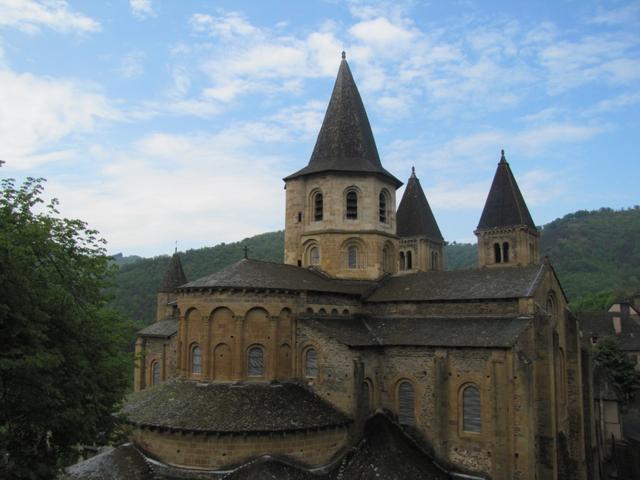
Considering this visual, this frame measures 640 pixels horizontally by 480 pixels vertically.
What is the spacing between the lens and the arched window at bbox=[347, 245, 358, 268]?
31.4 meters

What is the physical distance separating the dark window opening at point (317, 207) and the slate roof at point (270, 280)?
380cm

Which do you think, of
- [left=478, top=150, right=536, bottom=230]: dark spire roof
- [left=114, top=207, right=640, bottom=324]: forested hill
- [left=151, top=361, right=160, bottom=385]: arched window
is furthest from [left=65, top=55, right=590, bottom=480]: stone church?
[left=114, top=207, right=640, bottom=324]: forested hill

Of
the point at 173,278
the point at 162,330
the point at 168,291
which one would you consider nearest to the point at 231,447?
the point at 162,330

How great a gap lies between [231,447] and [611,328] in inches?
2162

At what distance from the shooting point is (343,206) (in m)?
31.6

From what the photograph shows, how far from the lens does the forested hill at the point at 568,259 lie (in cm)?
8819

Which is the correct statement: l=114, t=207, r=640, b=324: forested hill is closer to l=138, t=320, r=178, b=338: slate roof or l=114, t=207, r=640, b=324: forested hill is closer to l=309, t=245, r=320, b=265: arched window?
l=138, t=320, r=178, b=338: slate roof

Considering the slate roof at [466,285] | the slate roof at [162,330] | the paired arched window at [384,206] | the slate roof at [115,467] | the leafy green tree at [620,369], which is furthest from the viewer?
the leafy green tree at [620,369]

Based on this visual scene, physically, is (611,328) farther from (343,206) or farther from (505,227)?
(343,206)

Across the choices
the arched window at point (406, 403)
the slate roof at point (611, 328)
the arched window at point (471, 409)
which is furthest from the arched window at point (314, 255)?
the slate roof at point (611, 328)

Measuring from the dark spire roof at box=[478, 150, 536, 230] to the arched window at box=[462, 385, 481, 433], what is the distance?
3099 centimetres

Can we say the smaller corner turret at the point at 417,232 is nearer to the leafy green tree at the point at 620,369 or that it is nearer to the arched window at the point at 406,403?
the leafy green tree at the point at 620,369

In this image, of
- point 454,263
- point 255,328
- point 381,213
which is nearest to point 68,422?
point 255,328

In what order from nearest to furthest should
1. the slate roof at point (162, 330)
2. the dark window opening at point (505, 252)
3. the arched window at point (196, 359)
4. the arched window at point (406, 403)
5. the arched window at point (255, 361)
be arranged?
the arched window at point (406, 403)
the arched window at point (255, 361)
the arched window at point (196, 359)
the slate roof at point (162, 330)
the dark window opening at point (505, 252)
